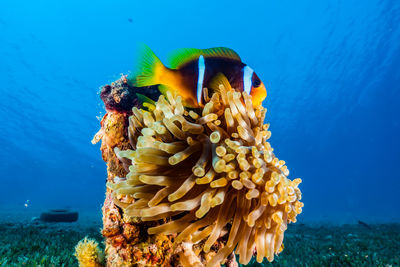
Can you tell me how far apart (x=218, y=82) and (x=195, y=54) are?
321mm

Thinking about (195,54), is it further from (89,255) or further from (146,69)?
(89,255)

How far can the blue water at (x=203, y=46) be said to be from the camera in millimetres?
30125

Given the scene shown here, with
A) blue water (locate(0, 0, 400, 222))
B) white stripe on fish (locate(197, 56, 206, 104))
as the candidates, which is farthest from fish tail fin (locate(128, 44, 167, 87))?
blue water (locate(0, 0, 400, 222))

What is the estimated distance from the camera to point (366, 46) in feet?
100

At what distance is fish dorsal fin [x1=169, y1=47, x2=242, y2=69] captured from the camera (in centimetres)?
185

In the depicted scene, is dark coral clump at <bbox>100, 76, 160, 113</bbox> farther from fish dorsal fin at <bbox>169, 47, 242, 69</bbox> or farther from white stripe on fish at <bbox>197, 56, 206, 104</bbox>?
white stripe on fish at <bbox>197, 56, 206, 104</bbox>

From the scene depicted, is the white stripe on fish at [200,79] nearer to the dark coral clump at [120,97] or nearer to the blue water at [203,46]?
the dark coral clump at [120,97]

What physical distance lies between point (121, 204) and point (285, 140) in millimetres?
A: 55095

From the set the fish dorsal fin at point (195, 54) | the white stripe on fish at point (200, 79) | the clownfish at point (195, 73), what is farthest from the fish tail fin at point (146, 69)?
the white stripe on fish at point (200, 79)

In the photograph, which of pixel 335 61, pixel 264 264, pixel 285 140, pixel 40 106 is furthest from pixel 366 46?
pixel 40 106

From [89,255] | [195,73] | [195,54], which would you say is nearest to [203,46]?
[195,54]

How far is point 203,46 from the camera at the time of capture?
37.7 metres

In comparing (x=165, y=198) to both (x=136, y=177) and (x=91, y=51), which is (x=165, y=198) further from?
(x=91, y=51)

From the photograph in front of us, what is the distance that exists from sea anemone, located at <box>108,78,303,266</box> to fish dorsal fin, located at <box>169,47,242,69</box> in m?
0.52
